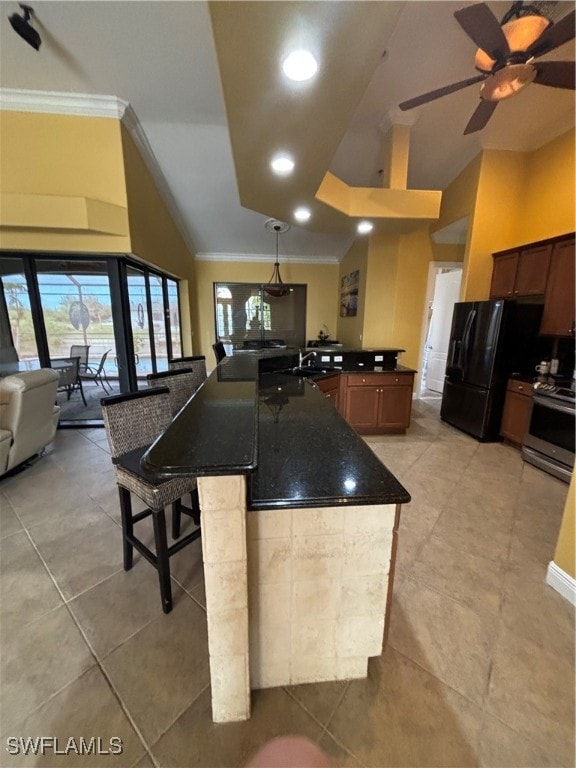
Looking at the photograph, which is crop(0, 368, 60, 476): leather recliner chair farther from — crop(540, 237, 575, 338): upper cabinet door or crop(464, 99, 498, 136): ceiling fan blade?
crop(540, 237, 575, 338): upper cabinet door

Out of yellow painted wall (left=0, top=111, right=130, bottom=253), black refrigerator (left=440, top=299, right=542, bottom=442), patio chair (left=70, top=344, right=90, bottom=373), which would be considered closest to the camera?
yellow painted wall (left=0, top=111, right=130, bottom=253)

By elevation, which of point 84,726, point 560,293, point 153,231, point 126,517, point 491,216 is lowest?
point 84,726

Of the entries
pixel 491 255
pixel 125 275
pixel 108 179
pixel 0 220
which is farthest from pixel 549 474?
pixel 0 220

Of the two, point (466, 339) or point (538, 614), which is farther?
point (466, 339)

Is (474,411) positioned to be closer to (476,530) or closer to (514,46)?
(476,530)

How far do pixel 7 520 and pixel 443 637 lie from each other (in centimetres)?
290

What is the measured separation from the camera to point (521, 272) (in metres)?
3.51

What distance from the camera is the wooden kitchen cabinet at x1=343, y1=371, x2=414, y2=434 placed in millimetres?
3643

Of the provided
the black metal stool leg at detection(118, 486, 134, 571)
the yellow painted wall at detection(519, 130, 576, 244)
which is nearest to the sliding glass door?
the black metal stool leg at detection(118, 486, 134, 571)

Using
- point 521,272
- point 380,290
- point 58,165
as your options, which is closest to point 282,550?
point 58,165

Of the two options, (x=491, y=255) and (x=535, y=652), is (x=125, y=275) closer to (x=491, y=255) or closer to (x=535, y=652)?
(x=535, y=652)

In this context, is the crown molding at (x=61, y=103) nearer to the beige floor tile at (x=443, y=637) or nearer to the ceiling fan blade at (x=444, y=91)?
the ceiling fan blade at (x=444, y=91)

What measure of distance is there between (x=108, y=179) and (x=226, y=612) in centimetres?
382

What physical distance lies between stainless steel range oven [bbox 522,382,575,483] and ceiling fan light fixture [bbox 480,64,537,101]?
8.29 feet
